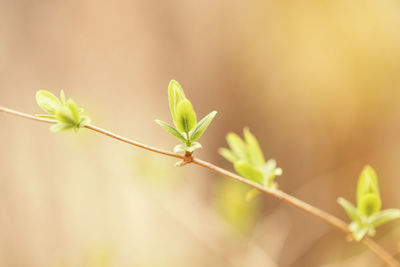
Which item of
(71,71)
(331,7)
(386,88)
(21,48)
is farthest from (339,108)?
(21,48)

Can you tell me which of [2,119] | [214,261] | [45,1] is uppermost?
[45,1]

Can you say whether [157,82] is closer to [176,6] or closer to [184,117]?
[176,6]

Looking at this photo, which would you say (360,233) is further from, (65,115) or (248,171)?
(65,115)

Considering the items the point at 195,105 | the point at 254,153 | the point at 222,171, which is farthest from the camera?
the point at 195,105

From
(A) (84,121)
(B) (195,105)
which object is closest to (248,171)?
(A) (84,121)

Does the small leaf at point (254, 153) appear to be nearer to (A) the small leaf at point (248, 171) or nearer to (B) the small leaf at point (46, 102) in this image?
(A) the small leaf at point (248, 171)
